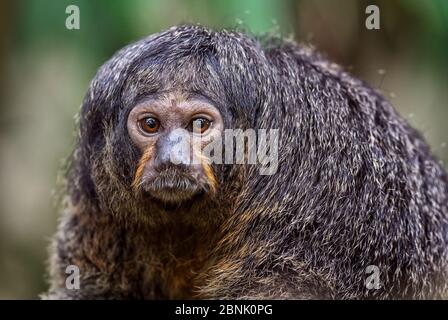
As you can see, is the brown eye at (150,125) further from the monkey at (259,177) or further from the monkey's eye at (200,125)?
the monkey's eye at (200,125)

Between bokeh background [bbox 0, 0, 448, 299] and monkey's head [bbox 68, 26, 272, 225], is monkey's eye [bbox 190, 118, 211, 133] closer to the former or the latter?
monkey's head [bbox 68, 26, 272, 225]

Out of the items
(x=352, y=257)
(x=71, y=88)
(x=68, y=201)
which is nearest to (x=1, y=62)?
(x=71, y=88)

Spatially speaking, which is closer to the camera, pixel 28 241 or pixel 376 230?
pixel 376 230

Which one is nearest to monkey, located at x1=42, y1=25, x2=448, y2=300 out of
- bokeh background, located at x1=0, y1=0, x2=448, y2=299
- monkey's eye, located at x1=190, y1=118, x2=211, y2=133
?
monkey's eye, located at x1=190, y1=118, x2=211, y2=133

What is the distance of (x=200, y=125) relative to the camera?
152 inches

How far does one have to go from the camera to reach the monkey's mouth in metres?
3.76

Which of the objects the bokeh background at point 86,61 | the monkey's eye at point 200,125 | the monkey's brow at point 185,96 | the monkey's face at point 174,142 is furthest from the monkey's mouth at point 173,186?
the bokeh background at point 86,61

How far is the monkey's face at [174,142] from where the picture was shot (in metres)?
3.76

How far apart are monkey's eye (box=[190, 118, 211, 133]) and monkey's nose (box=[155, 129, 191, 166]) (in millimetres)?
51

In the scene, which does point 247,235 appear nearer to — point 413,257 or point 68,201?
point 413,257

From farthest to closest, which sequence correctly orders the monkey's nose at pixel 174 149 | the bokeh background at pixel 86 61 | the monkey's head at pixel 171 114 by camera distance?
1. the bokeh background at pixel 86 61
2. the monkey's head at pixel 171 114
3. the monkey's nose at pixel 174 149

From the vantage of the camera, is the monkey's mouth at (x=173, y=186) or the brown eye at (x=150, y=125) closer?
the monkey's mouth at (x=173, y=186)

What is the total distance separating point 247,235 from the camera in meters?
4.07

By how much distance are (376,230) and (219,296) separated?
0.85 metres
